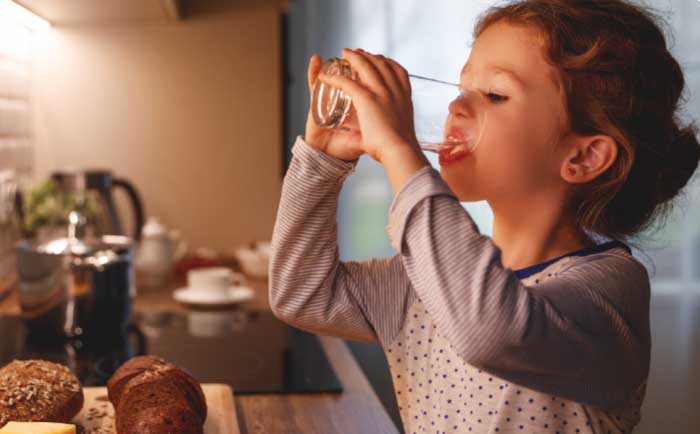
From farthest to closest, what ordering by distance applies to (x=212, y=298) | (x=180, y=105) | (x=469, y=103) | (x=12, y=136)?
(x=180, y=105) → (x=12, y=136) → (x=212, y=298) → (x=469, y=103)

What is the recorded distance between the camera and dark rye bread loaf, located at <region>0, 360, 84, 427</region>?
94 cm

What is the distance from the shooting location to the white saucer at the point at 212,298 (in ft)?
6.34

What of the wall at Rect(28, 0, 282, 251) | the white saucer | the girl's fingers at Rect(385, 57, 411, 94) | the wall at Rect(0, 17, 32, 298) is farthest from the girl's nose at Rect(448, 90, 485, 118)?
the wall at Rect(28, 0, 282, 251)

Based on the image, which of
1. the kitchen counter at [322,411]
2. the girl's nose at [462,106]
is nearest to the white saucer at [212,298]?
the kitchen counter at [322,411]

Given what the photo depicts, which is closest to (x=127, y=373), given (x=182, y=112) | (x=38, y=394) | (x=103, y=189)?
(x=38, y=394)

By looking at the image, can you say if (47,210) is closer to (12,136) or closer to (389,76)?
(12,136)

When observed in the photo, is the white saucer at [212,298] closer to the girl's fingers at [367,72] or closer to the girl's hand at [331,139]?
the girl's hand at [331,139]

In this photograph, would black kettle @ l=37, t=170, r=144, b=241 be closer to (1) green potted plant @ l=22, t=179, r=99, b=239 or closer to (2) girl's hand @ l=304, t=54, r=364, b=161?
(1) green potted plant @ l=22, t=179, r=99, b=239

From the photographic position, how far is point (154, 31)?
8.75 feet

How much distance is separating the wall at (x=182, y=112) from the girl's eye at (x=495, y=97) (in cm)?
185

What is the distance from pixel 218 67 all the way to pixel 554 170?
75.4 inches

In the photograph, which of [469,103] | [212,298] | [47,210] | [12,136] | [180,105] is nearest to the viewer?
[469,103]

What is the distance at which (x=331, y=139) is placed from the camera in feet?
3.22

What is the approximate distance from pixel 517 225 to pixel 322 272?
0.82 feet
